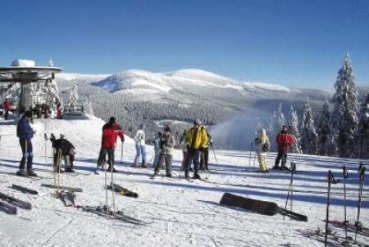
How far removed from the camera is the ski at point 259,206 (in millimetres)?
11508

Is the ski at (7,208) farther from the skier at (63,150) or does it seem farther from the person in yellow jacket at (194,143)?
the person in yellow jacket at (194,143)

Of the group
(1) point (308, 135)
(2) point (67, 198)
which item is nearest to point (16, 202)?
(2) point (67, 198)

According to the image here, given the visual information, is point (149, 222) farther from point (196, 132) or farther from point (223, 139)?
point (223, 139)

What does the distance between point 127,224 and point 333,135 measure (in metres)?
47.6

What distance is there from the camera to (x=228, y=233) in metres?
9.34

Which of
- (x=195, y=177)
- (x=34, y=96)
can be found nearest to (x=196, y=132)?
(x=195, y=177)

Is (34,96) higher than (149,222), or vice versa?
(34,96)

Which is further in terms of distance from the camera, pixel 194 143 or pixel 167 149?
pixel 167 149

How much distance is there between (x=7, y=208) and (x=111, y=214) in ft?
7.41

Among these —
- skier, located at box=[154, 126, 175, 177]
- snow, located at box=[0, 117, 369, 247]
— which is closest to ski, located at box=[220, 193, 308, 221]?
snow, located at box=[0, 117, 369, 247]

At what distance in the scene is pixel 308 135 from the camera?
210 feet

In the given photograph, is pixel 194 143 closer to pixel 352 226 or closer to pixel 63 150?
pixel 63 150

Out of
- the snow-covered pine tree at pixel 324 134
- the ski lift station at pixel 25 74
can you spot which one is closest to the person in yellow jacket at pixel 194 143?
the ski lift station at pixel 25 74

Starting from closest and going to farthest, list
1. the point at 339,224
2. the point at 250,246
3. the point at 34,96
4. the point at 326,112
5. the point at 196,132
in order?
the point at 250,246
the point at 339,224
the point at 196,132
the point at 326,112
the point at 34,96
